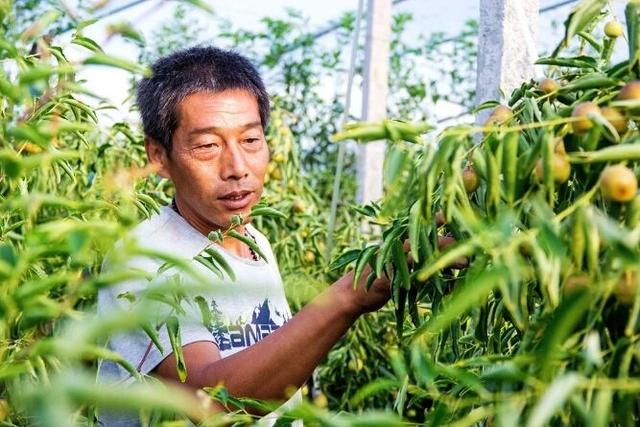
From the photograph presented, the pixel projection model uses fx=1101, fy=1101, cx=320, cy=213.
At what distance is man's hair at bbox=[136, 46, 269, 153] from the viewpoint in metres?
1.88

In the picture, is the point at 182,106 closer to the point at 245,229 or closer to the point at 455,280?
the point at 245,229

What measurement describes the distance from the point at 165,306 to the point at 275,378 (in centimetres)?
19

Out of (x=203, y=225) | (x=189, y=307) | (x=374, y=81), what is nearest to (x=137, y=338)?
(x=189, y=307)

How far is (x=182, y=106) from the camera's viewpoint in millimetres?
1863

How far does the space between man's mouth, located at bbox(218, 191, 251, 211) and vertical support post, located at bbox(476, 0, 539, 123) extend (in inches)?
28.3

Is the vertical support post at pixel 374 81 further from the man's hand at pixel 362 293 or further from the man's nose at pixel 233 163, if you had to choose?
the man's hand at pixel 362 293

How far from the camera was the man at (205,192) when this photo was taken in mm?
1643

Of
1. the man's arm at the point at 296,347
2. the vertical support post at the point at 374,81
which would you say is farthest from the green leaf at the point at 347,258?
the vertical support post at the point at 374,81

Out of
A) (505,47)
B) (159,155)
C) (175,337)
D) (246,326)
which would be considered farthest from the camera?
(505,47)

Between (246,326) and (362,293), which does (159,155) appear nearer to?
(246,326)

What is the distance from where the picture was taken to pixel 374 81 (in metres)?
4.07

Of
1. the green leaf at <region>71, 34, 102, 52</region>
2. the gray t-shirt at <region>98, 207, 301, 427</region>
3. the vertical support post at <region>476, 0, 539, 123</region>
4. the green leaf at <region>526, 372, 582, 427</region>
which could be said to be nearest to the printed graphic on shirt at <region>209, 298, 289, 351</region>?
the gray t-shirt at <region>98, 207, 301, 427</region>

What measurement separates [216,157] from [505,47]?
2.63 feet

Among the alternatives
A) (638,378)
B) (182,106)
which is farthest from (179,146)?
(638,378)
